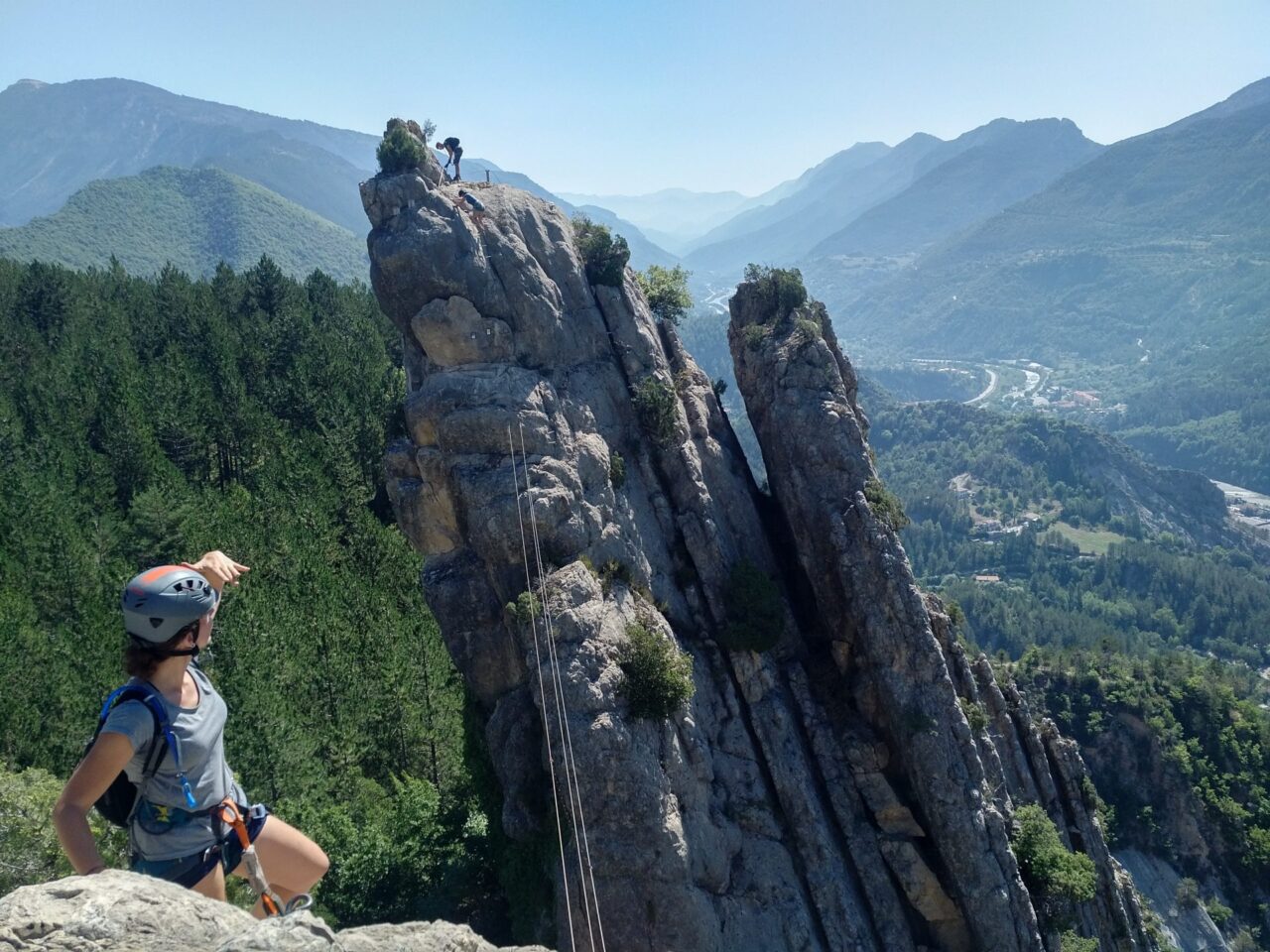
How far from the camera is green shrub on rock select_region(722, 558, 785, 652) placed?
118ft

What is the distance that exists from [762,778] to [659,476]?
48.1 ft

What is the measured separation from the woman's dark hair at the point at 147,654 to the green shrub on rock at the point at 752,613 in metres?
29.7

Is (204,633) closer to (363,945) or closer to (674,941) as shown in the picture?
(363,945)

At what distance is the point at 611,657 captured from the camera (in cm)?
2948

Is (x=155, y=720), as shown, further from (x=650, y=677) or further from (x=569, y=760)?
(x=650, y=677)

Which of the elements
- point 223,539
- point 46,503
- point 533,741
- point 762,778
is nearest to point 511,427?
point 533,741

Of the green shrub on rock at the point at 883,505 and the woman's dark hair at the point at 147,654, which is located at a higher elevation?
the woman's dark hair at the point at 147,654

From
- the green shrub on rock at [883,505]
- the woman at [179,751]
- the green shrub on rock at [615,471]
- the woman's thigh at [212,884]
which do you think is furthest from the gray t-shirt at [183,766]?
the green shrub on rock at [883,505]

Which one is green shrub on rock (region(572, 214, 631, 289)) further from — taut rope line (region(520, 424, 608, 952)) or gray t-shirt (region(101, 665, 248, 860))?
gray t-shirt (region(101, 665, 248, 860))

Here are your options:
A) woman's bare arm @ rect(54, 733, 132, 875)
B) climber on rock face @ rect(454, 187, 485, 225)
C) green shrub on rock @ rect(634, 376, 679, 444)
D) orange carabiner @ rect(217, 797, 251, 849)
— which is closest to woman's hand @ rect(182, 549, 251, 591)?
woman's bare arm @ rect(54, 733, 132, 875)

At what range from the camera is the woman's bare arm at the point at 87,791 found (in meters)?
7.18

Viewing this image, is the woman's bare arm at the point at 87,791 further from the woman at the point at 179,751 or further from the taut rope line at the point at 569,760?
the taut rope line at the point at 569,760

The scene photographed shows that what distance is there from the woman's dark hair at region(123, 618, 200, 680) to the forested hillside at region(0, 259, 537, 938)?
809 inches

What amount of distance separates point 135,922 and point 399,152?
36027 mm
